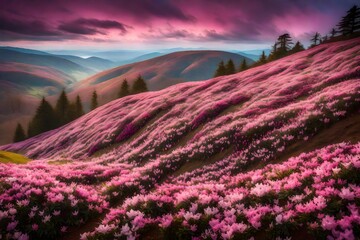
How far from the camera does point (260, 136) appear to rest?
19.0 m

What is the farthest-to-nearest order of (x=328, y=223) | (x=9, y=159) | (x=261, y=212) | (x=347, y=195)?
1. (x=9, y=159)
2. (x=261, y=212)
3. (x=347, y=195)
4. (x=328, y=223)

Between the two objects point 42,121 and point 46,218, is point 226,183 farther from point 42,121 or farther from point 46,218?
point 42,121

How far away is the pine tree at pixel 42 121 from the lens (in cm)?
10112

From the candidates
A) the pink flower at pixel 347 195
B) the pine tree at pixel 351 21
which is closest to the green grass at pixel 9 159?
the pink flower at pixel 347 195

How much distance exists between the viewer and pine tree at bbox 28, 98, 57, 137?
101 meters

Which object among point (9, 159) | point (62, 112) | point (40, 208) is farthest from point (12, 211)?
point (62, 112)

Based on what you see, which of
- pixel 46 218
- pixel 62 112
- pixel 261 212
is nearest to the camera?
pixel 261 212

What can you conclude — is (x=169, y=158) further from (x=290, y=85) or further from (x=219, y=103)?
(x=290, y=85)

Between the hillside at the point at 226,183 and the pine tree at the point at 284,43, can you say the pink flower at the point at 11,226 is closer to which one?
the hillside at the point at 226,183

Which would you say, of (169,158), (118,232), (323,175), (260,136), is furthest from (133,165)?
(323,175)

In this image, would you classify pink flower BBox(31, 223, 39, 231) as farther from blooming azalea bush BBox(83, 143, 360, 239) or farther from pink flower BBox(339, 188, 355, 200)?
pink flower BBox(339, 188, 355, 200)

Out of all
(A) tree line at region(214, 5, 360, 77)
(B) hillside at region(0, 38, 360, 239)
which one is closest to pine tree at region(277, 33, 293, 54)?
(A) tree line at region(214, 5, 360, 77)

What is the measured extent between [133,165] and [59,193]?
14.9 m

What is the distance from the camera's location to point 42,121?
10206 centimetres
